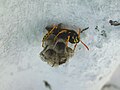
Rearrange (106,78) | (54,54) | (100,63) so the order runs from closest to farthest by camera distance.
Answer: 1. (54,54)
2. (100,63)
3. (106,78)

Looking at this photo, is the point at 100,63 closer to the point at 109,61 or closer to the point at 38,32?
the point at 109,61

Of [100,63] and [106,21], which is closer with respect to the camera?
[106,21]

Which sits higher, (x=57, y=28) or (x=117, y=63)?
(x=57, y=28)

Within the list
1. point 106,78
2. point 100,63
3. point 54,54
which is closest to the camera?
point 54,54

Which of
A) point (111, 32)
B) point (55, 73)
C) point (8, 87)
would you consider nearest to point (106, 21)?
point (111, 32)

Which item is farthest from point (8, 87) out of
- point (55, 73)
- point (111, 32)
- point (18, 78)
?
point (111, 32)

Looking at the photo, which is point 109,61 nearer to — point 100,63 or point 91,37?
point 100,63
